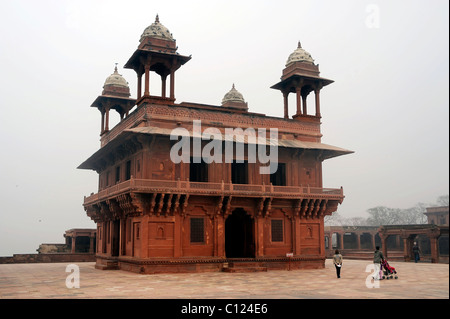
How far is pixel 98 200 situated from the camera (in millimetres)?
32594

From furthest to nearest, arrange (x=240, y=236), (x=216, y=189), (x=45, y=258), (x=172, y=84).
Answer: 1. (x=45, y=258)
2. (x=240, y=236)
3. (x=172, y=84)
4. (x=216, y=189)

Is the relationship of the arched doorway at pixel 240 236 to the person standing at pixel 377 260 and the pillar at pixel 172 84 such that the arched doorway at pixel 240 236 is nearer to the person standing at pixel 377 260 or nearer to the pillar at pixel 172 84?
the pillar at pixel 172 84

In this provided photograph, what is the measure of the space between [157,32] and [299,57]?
10.5 meters

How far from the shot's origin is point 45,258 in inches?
1617

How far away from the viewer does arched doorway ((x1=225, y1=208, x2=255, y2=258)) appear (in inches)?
1186

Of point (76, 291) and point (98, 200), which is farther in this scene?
point (98, 200)

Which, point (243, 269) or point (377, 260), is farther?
point (243, 269)

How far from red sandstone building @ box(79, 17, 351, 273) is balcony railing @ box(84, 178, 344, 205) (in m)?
0.06

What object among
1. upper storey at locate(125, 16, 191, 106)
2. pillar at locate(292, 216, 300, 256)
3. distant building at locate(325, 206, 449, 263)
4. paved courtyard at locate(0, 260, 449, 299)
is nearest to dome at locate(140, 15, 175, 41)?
upper storey at locate(125, 16, 191, 106)

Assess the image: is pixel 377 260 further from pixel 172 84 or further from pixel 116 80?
pixel 116 80

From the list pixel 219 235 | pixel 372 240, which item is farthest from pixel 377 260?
pixel 372 240
